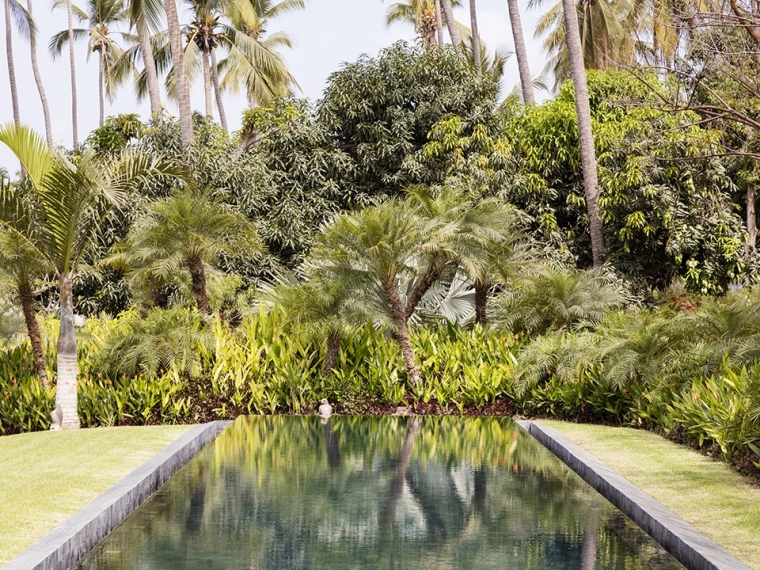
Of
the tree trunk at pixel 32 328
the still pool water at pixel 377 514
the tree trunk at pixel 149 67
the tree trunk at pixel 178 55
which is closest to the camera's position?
the still pool water at pixel 377 514

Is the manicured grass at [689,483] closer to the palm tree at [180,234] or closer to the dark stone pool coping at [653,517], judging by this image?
the dark stone pool coping at [653,517]

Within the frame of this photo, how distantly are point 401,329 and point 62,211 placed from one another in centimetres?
503

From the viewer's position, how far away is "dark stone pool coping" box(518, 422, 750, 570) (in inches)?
208

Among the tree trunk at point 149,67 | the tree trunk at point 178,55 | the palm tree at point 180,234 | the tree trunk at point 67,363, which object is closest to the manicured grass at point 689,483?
the palm tree at point 180,234

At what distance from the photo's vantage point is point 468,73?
21.7 m

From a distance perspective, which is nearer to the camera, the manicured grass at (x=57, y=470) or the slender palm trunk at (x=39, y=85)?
the manicured grass at (x=57, y=470)

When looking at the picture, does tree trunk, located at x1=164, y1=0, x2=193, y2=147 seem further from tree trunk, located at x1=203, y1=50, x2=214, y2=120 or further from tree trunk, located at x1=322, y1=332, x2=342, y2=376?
tree trunk, located at x1=203, y1=50, x2=214, y2=120

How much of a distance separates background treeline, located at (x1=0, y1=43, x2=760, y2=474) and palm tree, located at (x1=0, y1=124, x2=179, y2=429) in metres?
0.05

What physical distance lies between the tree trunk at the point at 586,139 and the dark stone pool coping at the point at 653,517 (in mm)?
10306

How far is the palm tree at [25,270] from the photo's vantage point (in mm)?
12422

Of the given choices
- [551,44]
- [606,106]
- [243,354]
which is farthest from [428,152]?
[551,44]

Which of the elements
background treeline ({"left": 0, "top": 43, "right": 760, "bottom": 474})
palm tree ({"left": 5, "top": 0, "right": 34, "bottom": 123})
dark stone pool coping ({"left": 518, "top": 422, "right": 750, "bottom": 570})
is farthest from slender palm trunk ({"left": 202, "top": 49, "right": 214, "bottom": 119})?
dark stone pool coping ({"left": 518, "top": 422, "right": 750, "bottom": 570})

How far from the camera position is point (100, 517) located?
6391 mm

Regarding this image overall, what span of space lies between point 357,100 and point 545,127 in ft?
13.9
